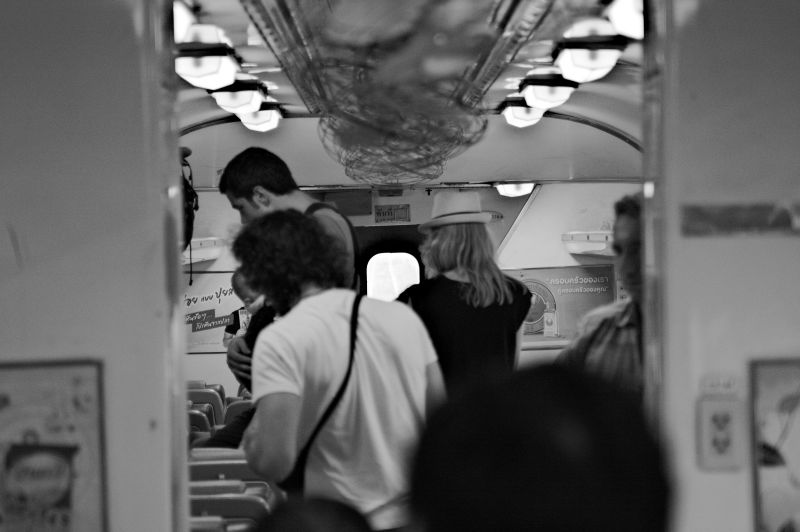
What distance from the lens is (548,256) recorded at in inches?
124

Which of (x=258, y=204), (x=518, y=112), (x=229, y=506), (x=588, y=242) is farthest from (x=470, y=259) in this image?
(x=229, y=506)

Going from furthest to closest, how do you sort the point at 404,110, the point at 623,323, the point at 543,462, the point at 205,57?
the point at 623,323, the point at 205,57, the point at 404,110, the point at 543,462

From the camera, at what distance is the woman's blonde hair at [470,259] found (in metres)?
3.06

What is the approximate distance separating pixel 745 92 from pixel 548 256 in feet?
2.57

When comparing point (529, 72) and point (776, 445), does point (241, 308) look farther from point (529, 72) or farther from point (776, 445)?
point (776, 445)

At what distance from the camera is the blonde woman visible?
2.94 m

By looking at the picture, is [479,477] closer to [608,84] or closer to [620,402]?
[620,402]

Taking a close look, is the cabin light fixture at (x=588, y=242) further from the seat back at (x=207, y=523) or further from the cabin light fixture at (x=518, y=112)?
the seat back at (x=207, y=523)

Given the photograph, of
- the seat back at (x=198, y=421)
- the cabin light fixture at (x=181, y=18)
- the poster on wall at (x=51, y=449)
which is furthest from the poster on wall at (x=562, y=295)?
the poster on wall at (x=51, y=449)

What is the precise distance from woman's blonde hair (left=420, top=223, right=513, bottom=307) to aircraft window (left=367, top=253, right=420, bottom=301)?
0.06 m

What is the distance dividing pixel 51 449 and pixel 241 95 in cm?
117

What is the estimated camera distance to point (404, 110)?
2479mm

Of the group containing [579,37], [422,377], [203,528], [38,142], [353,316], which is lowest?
[203,528]

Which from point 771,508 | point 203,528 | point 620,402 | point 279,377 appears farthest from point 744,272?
point 620,402
